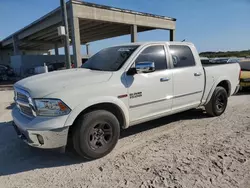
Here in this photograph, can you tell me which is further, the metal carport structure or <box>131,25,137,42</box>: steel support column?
<box>131,25,137,42</box>: steel support column

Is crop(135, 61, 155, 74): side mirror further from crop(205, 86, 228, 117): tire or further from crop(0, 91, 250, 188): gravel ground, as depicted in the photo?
crop(205, 86, 228, 117): tire

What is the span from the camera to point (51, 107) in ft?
9.45

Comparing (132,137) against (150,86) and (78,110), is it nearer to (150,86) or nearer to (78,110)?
(150,86)

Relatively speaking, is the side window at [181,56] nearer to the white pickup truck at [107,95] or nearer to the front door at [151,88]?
the white pickup truck at [107,95]

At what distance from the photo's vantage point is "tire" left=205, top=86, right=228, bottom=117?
516 centimetres

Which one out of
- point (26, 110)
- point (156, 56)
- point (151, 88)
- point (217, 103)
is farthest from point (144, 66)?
point (217, 103)

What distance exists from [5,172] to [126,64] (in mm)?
2551

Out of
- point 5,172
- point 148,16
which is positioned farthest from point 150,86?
point 148,16

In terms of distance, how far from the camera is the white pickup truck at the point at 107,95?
2914mm

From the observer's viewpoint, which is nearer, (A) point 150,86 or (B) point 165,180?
(B) point 165,180

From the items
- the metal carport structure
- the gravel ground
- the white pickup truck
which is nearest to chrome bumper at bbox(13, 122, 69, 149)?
the white pickup truck

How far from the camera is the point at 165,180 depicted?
268 cm

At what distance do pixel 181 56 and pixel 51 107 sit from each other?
117 inches

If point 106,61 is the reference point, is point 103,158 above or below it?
below
